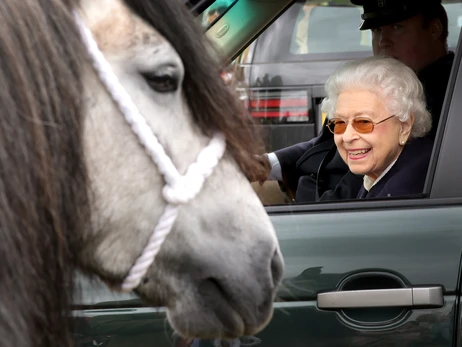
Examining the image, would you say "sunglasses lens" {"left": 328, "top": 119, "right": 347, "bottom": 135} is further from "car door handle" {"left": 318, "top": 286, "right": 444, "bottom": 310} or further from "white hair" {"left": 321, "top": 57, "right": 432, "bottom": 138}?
"car door handle" {"left": 318, "top": 286, "right": 444, "bottom": 310}

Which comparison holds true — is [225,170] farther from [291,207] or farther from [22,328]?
[291,207]

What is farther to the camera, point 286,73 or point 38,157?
point 286,73

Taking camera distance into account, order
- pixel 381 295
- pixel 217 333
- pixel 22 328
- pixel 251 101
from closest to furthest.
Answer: pixel 22 328, pixel 217 333, pixel 381 295, pixel 251 101

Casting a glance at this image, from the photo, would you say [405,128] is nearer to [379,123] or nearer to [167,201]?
[379,123]

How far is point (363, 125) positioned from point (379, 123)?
47mm

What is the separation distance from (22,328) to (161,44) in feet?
1.75

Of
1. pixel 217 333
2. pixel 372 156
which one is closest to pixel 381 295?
pixel 372 156

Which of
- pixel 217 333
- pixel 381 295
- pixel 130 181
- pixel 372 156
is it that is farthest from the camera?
pixel 372 156

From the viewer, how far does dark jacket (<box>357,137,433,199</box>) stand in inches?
89.8

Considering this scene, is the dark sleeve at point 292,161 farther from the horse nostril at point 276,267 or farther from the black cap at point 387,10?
the horse nostril at point 276,267

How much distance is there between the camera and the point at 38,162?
1312mm

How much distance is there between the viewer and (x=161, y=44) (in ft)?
4.75

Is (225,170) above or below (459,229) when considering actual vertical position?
above

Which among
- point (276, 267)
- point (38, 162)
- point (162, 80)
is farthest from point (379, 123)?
point (38, 162)
